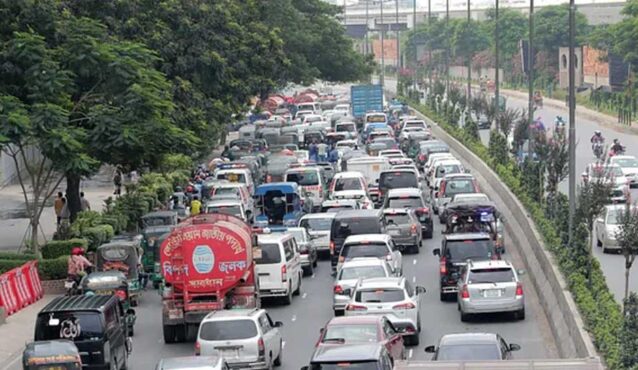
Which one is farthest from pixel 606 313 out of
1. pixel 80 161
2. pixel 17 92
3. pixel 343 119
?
pixel 343 119

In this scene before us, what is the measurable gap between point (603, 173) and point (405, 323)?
11077 mm

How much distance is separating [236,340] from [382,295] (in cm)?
439

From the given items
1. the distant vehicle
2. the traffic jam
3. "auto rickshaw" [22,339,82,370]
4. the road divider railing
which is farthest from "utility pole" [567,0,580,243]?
"auto rickshaw" [22,339,82,370]

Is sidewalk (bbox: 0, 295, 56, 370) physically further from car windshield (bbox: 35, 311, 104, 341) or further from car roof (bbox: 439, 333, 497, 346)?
car roof (bbox: 439, 333, 497, 346)

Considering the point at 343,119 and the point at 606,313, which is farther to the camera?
the point at 343,119

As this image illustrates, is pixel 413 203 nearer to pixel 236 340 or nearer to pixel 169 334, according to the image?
pixel 169 334

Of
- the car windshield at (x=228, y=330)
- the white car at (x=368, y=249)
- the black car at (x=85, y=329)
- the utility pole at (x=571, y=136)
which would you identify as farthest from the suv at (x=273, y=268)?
the car windshield at (x=228, y=330)

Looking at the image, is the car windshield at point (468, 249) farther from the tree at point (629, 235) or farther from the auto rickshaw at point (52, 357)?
the auto rickshaw at point (52, 357)

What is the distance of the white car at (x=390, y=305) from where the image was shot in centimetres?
3055

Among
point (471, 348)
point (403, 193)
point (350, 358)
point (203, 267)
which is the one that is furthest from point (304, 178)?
point (350, 358)

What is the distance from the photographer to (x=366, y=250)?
124 ft

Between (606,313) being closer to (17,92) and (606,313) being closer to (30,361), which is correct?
(30,361)

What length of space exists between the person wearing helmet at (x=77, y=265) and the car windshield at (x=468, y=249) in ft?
30.5

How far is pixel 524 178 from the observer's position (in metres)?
51.7
